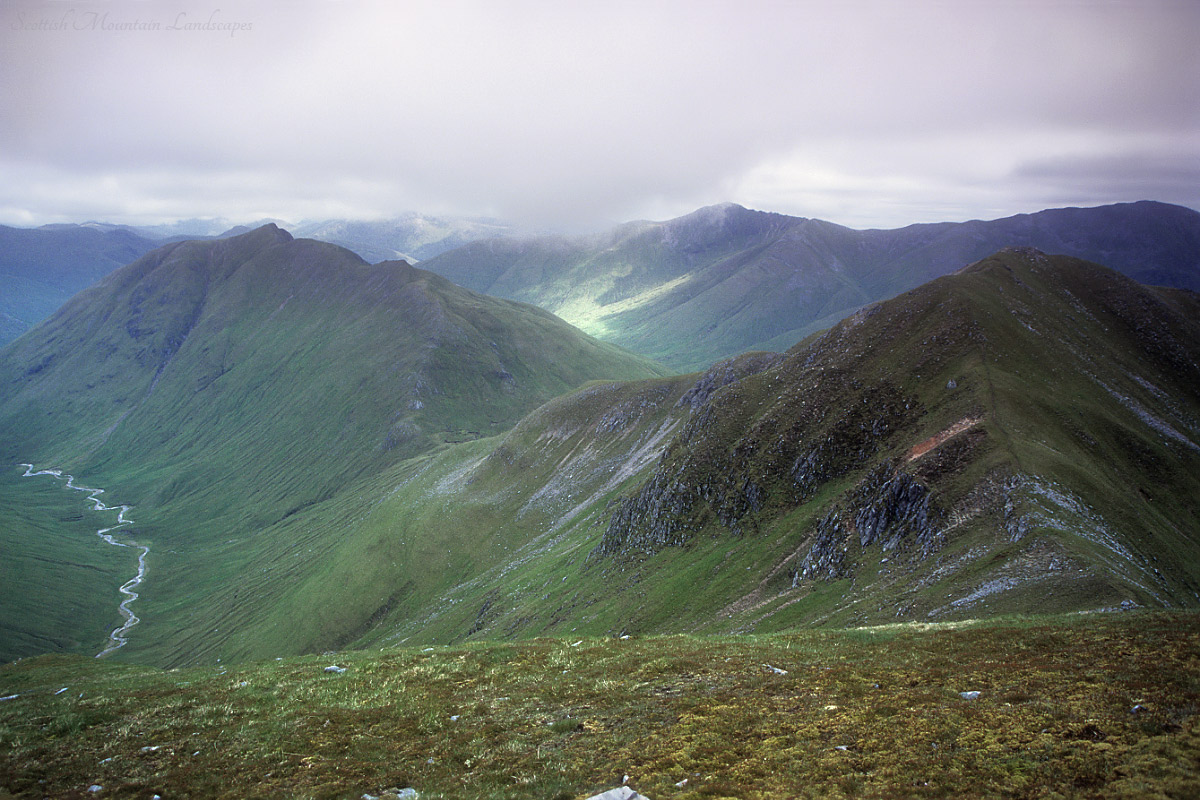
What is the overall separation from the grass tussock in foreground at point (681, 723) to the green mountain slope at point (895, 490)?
73.4ft

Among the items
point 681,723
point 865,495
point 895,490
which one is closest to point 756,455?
point 865,495

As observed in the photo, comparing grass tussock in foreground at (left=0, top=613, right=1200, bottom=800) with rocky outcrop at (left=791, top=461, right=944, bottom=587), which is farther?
rocky outcrop at (left=791, top=461, right=944, bottom=587)

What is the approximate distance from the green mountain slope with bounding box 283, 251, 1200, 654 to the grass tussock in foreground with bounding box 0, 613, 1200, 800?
22373 millimetres

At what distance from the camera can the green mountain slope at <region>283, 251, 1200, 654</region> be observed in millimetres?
52344

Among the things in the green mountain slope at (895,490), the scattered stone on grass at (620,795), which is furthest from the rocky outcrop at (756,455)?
the scattered stone on grass at (620,795)

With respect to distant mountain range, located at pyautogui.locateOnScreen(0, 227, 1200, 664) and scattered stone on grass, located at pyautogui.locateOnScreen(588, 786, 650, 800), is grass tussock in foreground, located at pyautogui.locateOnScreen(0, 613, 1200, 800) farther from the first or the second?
distant mountain range, located at pyautogui.locateOnScreen(0, 227, 1200, 664)

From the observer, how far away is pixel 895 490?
64.3m

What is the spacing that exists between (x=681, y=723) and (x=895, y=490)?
171 feet

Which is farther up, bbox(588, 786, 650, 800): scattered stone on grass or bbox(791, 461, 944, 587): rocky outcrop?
bbox(588, 786, 650, 800): scattered stone on grass

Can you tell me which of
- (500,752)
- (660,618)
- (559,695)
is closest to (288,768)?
(500,752)

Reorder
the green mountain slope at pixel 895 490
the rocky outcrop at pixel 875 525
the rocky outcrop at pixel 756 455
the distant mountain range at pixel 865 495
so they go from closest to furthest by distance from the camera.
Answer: the green mountain slope at pixel 895 490
the distant mountain range at pixel 865 495
the rocky outcrop at pixel 875 525
the rocky outcrop at pixel 756 455

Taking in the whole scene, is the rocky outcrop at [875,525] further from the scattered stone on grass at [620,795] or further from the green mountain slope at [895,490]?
the scattered stone on grass at [620,795]

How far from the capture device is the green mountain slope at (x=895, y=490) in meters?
52.3

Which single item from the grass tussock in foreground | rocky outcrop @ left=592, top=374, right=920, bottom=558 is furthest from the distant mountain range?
the grass tussock in foreground
